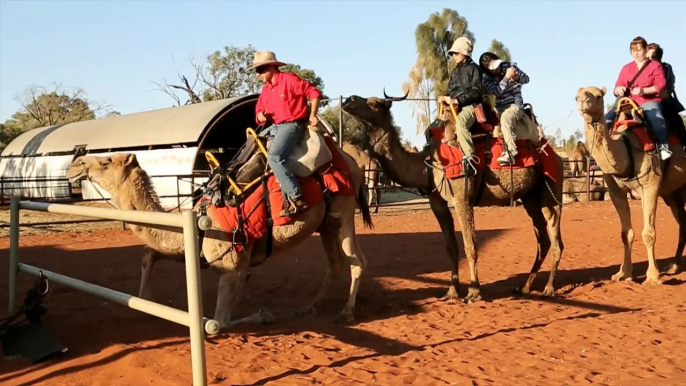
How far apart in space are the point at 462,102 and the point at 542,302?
2.54 meters

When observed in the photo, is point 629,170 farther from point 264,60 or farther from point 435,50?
point 435,50

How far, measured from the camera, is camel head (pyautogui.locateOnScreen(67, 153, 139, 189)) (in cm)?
642

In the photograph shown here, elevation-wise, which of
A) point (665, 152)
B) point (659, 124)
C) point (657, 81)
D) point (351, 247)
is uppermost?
point (657, 81)

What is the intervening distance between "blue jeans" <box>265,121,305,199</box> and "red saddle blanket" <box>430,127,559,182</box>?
2169mm

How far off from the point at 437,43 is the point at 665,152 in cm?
3698

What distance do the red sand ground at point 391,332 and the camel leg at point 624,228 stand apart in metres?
0.40

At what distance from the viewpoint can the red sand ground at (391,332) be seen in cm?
491

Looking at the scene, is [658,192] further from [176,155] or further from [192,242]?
[176,155]

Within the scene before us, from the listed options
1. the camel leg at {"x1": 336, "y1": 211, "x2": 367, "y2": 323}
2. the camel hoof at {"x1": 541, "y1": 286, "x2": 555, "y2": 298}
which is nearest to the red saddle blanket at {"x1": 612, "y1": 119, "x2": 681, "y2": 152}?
the camel hoof at {"x1": 541, "y1": 286, "x2": 555, "y2": 298}

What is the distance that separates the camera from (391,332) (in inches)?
253

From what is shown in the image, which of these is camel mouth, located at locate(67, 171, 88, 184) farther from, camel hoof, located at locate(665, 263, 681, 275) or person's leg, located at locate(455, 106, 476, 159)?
camel hoof, located at locate(665, 263, 681, 275)

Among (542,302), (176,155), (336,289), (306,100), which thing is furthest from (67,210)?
(176,155)

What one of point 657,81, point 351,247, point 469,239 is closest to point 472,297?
point 469,239

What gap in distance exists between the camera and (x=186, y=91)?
158ft
